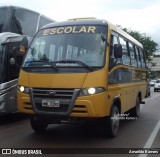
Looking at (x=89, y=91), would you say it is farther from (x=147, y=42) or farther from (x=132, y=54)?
(x=147, y=42)

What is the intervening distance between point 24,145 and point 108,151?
1.91 metres

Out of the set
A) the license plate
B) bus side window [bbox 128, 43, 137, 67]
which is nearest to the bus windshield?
the license plate

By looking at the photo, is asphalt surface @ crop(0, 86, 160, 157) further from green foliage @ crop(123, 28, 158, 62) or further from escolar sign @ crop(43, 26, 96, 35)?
green foliage @ crop(123, 28, 158, 62)

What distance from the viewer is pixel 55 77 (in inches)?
306

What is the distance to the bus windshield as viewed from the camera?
7906mm

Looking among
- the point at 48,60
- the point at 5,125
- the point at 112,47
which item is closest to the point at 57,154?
the point at 48,60

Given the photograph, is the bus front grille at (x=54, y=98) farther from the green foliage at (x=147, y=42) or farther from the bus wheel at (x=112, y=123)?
the green foliage at (x=147, y=42)

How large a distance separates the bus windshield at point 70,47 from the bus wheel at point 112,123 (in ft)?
4.55

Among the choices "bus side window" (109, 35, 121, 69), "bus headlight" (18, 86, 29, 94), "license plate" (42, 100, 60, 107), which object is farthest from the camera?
"bus side window" (109, 35, 121, 69)

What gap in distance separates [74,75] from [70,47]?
815 mm

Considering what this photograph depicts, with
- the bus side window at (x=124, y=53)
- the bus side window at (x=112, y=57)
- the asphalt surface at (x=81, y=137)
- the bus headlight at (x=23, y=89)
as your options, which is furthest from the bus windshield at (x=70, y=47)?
the asphalt surface at (x=81, y=137)

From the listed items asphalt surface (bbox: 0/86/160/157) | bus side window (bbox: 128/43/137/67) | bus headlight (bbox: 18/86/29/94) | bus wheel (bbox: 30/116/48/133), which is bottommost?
asphalt surface (bbox: 0/86/160/157)

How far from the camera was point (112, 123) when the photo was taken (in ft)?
28.0

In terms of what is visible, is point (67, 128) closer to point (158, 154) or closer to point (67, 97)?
point (67, 97)
